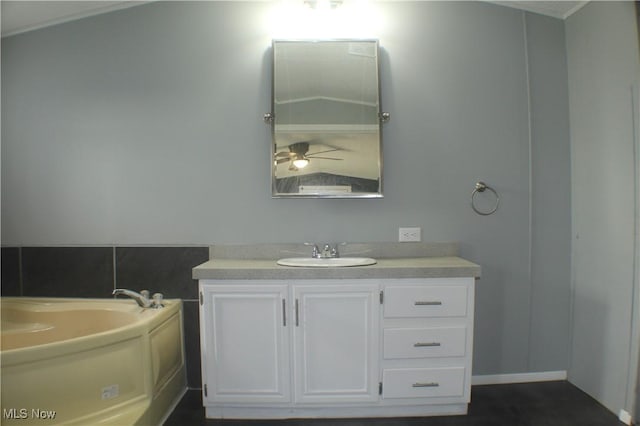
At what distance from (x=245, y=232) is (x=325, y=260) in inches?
22.0

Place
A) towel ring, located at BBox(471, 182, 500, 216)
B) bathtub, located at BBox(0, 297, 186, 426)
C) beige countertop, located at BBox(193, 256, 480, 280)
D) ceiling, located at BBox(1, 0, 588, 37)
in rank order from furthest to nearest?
1. towel ring, located at BBox(471, 182, 500, 216)
2. ceiling, located at BBox(1, 0, 588, 37)
3. beige countertop, located at BBox(193, 256, 480, 280)
4. bathtub, located at BBox(0, 297, 186, 426)

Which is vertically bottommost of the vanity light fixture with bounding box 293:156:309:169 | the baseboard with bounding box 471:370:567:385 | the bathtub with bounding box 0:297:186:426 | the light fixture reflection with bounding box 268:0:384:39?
the baseboard with bounding box 471:370:567:385

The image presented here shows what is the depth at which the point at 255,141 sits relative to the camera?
2.02 m

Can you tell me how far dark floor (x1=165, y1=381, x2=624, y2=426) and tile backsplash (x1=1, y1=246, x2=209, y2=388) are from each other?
33 cm

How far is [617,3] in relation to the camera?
174 centimetres

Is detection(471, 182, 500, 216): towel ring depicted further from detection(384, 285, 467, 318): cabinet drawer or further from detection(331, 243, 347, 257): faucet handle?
detection(331, 243, 347, 257): faucet handle

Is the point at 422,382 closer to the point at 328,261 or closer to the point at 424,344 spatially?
the point at 424,344

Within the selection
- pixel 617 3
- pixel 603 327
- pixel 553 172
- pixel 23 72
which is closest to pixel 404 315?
pixel 603 327

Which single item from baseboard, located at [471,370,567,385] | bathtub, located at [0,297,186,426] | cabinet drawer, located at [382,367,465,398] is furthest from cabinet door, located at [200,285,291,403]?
baseboard, located at [471,370,567,385]

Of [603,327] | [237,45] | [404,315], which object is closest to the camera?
[404,315]

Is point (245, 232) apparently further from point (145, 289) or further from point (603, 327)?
point (603, 327)

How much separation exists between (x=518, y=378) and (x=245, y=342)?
1819 mm

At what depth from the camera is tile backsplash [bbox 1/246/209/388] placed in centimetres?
201

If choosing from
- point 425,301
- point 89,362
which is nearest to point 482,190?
point 425,301
